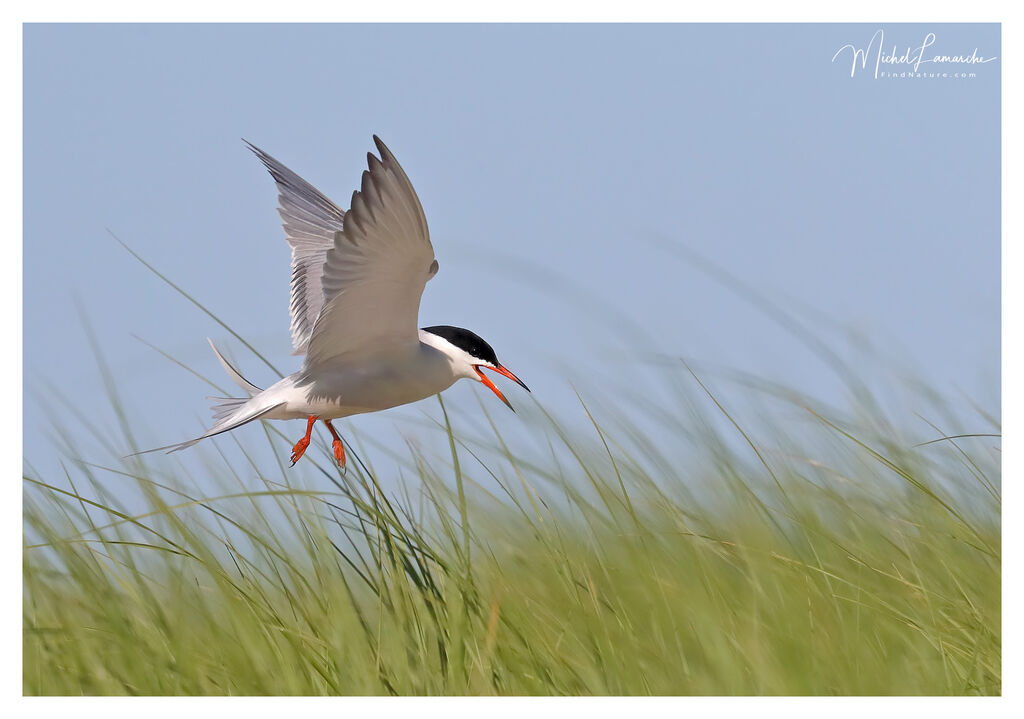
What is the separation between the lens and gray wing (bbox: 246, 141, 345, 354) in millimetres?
4777

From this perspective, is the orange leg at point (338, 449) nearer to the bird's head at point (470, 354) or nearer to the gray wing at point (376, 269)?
the gray wing at point (376, 269)

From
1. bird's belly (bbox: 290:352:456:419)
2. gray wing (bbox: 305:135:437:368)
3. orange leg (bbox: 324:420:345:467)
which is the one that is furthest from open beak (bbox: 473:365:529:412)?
orange leg (bbox: 324:420:345:467)

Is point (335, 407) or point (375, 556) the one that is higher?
point (335, 407)

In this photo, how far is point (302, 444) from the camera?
4316mm

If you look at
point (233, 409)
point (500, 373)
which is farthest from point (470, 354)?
point (233, 409)

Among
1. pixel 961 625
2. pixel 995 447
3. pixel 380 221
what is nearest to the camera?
pixel 380 221

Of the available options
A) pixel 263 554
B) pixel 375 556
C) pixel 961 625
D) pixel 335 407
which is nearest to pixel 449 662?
pixel 375 556

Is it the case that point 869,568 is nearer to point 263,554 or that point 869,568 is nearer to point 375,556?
point 375,556

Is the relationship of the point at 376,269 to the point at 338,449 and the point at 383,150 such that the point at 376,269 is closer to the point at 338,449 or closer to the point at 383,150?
the point at 383,150

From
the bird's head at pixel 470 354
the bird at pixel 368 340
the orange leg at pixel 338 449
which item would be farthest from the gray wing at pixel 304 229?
the bird's head at pixel 470 354

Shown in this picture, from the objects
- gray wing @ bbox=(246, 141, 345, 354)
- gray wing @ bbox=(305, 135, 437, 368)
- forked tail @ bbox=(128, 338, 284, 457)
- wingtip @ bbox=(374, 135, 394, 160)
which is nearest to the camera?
wingtip @ bbox=(374, 135, 394, 160)
